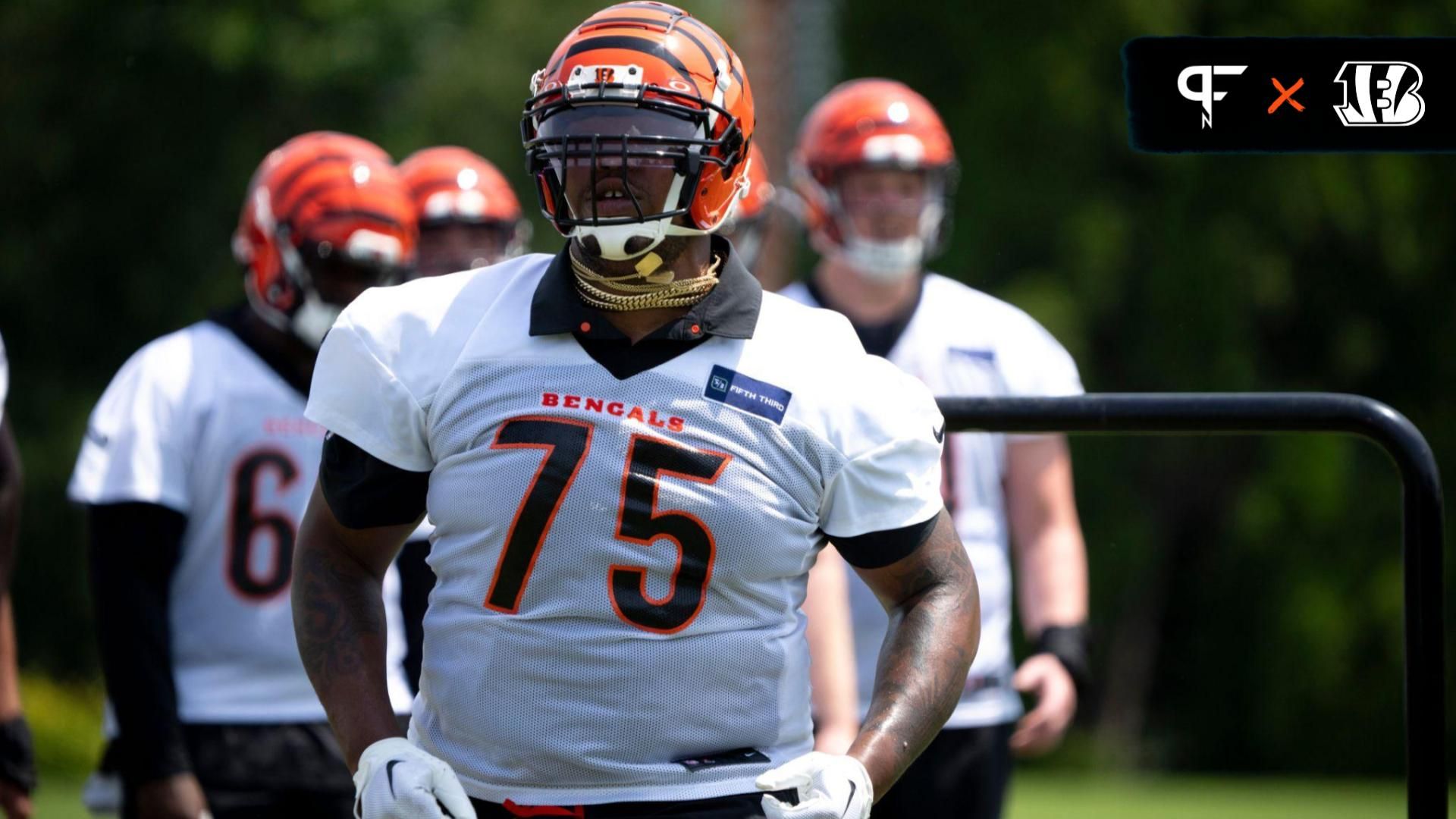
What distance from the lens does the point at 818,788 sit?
2625 millimetres

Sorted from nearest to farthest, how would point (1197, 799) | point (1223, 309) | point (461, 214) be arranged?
point (461, 214) < point (1197, 799) < point (1223, 309)

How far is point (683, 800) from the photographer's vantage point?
2.73 metres

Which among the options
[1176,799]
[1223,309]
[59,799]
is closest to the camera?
[59,799]

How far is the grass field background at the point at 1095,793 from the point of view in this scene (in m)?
12.4

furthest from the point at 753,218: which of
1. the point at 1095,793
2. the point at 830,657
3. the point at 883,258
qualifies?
the point at 1095,793

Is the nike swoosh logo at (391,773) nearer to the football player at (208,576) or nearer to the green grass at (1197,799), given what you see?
the football player at (208,576)

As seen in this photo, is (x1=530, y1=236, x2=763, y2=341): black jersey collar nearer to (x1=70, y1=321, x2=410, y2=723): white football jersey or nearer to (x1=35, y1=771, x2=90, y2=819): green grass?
(x1=70, y1=321, x2=410, y2=723): white football jersey

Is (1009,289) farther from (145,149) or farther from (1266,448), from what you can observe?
(145,149)

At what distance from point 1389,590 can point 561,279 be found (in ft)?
52.8

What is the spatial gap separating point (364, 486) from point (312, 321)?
1762mm

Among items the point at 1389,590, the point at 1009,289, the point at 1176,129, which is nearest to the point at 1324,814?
the point at 1389,590

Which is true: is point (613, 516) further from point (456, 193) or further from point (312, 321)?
point (456, 193)
